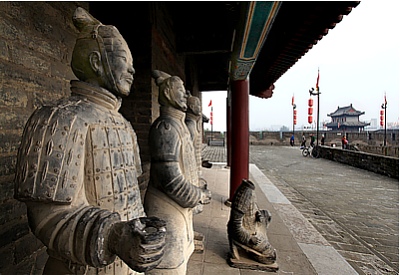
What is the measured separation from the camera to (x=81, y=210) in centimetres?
89

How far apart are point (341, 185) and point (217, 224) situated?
19.5 ft

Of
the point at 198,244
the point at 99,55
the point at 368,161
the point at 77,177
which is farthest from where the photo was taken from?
the point at 368,161

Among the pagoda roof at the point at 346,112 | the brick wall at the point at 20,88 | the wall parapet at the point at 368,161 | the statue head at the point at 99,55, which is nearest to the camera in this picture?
the statue head at the point at 99,55

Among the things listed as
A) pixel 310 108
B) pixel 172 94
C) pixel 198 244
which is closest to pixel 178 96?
pixel 172 94

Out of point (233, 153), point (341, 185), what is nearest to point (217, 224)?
point (233, 153)

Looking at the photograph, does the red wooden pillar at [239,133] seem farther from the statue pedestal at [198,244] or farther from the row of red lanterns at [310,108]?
the row of red lanterns at [310,108]

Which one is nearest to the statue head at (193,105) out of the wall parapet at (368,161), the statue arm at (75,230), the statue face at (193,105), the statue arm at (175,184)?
the statue face at (193,105)

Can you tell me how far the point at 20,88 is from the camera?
1.75m

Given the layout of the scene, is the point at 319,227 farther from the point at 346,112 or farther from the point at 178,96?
the point at 346,112

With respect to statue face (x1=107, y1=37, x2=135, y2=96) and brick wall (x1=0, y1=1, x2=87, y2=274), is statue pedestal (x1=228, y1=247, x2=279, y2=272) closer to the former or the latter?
brick wall (x1=0, y1=1, x2=87, y2=274)

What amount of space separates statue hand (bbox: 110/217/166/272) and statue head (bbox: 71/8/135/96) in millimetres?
671

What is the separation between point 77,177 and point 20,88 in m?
1.30

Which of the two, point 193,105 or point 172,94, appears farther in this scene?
point 193,105

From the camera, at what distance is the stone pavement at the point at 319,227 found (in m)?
2.73
